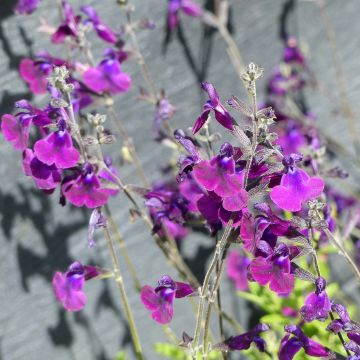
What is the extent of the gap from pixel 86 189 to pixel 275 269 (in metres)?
0.41

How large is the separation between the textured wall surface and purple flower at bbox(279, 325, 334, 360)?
0.86 metres

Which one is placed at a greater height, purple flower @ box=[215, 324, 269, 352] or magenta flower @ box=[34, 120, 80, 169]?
magenta flower @ box=[34, 120, 80, 169]

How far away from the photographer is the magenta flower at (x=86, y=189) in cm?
136

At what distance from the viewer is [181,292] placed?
1.39 meters

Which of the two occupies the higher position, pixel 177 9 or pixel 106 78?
pixel 177 9

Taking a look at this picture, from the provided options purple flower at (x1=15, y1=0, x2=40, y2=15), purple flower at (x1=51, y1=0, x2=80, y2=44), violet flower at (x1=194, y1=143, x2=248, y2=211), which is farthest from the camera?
purple flower at (x1=15, y1=0, x2=40, y2=15)

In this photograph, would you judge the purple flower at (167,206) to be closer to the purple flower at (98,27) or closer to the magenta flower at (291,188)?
the magenta flower at (291,188)

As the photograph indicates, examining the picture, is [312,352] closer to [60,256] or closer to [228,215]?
[228,215]

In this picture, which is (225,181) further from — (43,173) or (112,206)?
(112,206)

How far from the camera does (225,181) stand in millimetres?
1188

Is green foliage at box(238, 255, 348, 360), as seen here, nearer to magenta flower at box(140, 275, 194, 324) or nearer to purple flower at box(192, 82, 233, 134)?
magenta flower at box(140, 275, 194, 324)

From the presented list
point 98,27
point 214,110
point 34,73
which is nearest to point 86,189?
point 214,110

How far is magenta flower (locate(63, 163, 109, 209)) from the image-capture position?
136cm

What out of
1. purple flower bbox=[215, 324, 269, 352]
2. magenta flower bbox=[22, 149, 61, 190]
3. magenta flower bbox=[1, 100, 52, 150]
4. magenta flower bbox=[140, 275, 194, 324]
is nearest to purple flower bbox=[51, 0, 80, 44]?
magenta flower bbox=[1, 100, 52, 150]
